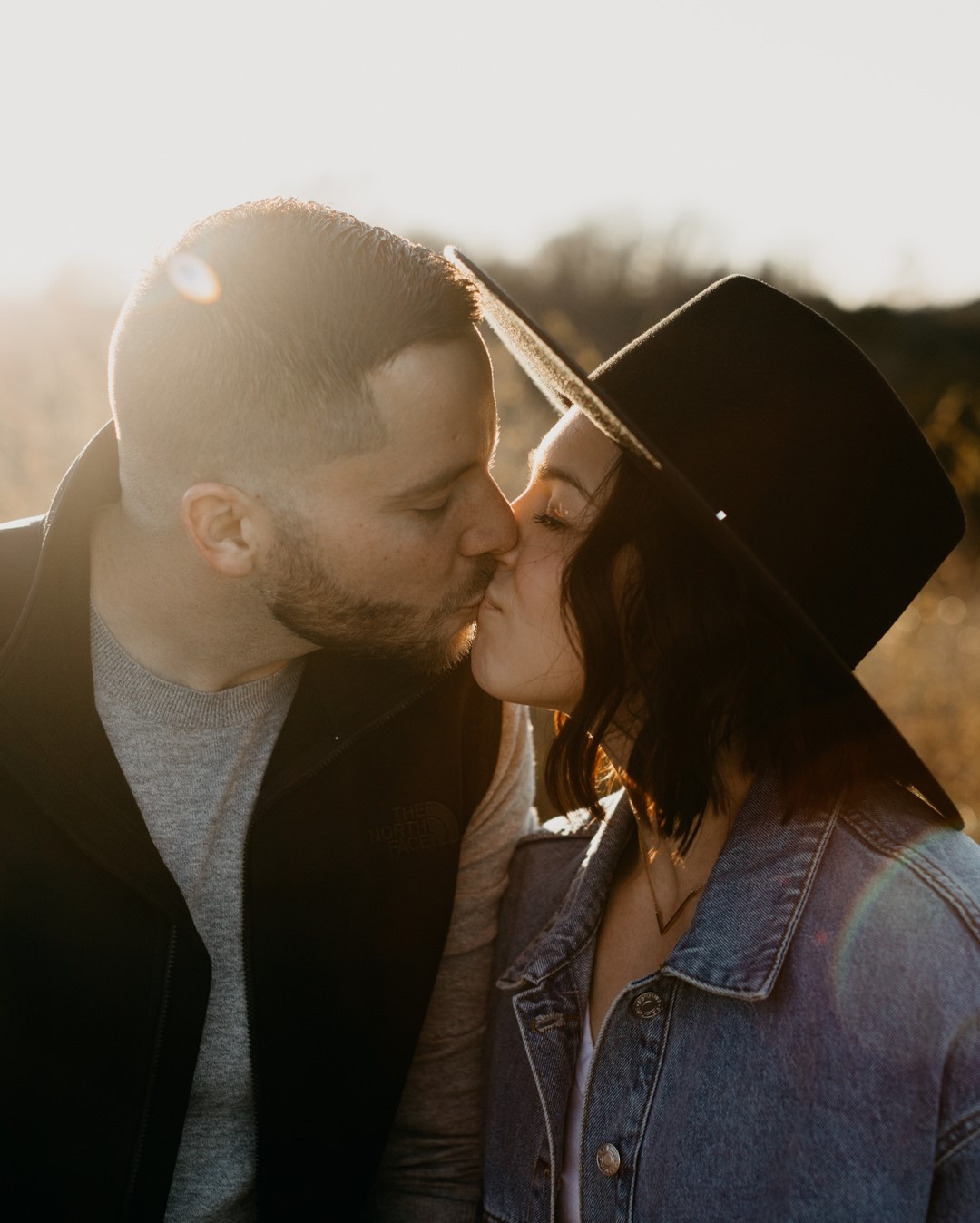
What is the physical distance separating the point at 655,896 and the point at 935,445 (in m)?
5.26

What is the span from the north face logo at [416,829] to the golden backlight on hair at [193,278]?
1270 mm

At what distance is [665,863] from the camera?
7.21 ft

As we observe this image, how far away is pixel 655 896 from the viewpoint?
85.7 inches

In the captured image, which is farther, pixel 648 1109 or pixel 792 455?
pixel 648 1109

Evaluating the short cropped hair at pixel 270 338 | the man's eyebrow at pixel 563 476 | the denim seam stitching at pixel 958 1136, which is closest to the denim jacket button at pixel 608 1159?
the denim seam stitching at pixel 958 1136

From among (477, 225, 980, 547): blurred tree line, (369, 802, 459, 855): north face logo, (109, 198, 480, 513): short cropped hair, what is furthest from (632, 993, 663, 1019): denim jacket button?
(477, 225, 980, 547): blurred tree line

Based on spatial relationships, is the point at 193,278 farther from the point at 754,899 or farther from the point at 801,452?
the point at 754,899

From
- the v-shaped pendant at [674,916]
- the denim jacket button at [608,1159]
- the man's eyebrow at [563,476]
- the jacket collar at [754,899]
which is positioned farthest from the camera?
the v-shaped pendant at [674,916]

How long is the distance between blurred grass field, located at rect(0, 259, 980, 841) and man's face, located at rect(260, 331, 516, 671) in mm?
1154

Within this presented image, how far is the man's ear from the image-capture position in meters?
2.15

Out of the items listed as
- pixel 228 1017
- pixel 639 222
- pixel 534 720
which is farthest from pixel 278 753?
pixel 639 222

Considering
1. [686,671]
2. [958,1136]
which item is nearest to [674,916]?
[686,671]

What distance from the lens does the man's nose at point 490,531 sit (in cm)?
220

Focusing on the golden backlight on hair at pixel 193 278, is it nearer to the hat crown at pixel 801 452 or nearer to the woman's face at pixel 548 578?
the woman's face at pixel 548 578
